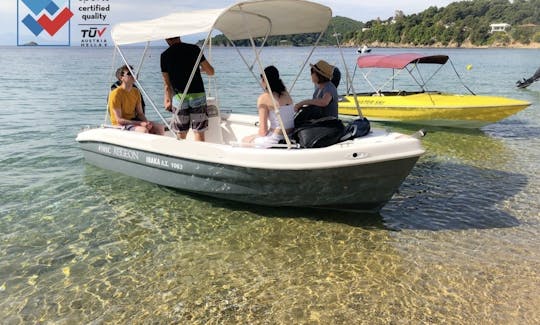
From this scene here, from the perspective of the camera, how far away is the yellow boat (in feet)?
39.8

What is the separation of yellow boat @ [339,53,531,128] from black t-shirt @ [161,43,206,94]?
21.5 feet

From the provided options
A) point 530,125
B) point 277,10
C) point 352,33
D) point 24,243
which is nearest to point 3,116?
point 24,243

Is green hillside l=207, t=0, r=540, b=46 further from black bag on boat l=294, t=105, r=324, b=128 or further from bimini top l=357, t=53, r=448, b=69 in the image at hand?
black bag on boat l=294, t=105, r=324, b=128

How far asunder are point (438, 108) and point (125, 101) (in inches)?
341

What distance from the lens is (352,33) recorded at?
161m

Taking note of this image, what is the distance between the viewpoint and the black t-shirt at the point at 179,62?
6.58m

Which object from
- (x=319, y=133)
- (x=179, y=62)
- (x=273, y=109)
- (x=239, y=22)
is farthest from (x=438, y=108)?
(x=179, y=62)

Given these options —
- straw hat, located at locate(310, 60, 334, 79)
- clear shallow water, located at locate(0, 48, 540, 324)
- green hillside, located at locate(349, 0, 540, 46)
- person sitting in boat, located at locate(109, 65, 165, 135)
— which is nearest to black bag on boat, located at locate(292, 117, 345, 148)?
straw hat, located at locate(310, 60, 334, 79)

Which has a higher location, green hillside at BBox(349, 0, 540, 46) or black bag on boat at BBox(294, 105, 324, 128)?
green hillside at BBox(349, 0, 540, 46)

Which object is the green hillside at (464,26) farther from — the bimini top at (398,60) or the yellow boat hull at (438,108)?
the yellow boat hull at (438,108)

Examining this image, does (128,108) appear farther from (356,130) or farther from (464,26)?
(464,26)

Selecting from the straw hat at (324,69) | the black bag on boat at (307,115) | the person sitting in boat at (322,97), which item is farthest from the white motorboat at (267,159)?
the straw hat at (324,69)

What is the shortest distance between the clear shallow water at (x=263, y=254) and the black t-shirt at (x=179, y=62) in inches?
75.6

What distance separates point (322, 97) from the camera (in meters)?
6.55
